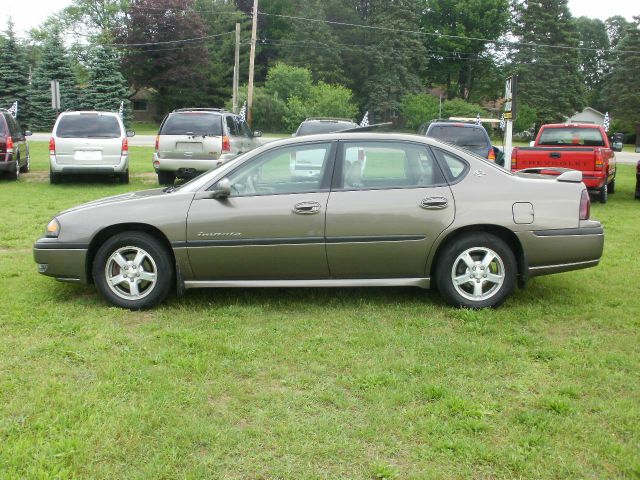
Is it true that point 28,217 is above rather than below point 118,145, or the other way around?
below

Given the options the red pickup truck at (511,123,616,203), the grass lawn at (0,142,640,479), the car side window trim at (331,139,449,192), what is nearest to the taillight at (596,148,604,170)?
the red pickup truck at (511,123,616,203)

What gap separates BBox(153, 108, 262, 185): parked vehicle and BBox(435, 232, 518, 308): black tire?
871 cm

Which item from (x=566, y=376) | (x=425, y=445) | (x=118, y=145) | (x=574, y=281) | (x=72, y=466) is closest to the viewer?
(x=72, y=466)

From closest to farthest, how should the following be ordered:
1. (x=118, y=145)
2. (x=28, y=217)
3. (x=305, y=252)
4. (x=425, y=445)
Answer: (x=425, y=445) → (x=305, y=252) → (x=28, y=217) → (x=118, y=145)

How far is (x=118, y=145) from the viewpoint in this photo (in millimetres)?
13953

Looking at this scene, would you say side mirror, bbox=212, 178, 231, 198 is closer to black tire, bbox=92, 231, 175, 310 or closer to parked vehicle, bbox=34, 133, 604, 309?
parked vehicle, bbox=34, 133, 604, 309

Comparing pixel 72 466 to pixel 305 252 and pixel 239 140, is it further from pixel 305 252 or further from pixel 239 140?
pixel 239 140

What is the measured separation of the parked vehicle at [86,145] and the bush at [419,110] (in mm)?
40264

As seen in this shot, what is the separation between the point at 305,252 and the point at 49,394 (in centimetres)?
230

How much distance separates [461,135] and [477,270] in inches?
350

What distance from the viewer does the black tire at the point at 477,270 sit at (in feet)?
17.8

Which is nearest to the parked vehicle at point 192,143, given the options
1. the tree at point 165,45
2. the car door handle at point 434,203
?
the car door handle at point 434,203

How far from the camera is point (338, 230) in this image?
5.32m

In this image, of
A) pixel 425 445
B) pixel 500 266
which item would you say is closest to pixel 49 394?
pixel 425 445
